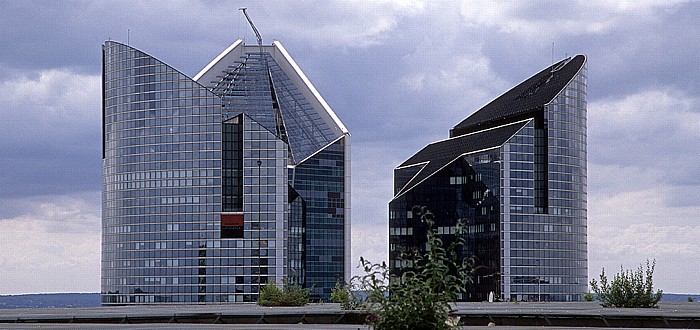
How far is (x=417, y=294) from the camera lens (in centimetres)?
2419

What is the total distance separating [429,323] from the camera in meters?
24.0

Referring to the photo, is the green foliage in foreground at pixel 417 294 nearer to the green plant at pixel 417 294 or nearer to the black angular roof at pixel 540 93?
the green plant at pixel 417 294

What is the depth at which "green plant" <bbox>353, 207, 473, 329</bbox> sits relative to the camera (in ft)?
78.8

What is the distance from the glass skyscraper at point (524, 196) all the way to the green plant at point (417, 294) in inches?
6170

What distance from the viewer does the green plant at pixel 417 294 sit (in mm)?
24016

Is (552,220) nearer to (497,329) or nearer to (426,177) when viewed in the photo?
(426,177)

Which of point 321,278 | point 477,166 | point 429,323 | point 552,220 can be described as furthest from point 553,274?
point 429,323

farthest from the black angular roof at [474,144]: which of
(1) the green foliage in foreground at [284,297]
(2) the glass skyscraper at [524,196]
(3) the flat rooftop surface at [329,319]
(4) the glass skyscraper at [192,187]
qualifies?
(3) the flat rooftop surface at [329,319]

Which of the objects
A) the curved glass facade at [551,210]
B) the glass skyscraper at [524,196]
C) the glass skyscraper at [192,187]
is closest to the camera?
the glass skyscraper at [192,187]

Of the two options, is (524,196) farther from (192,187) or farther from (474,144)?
(192,187)

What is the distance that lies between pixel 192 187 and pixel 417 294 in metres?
155

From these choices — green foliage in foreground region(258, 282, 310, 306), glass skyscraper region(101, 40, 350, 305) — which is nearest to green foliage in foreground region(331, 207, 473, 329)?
green foliage in foreground region(258, 282, 310, 306)

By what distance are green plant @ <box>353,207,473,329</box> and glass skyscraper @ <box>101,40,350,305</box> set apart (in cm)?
14158

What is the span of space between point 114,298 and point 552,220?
67868 mm
